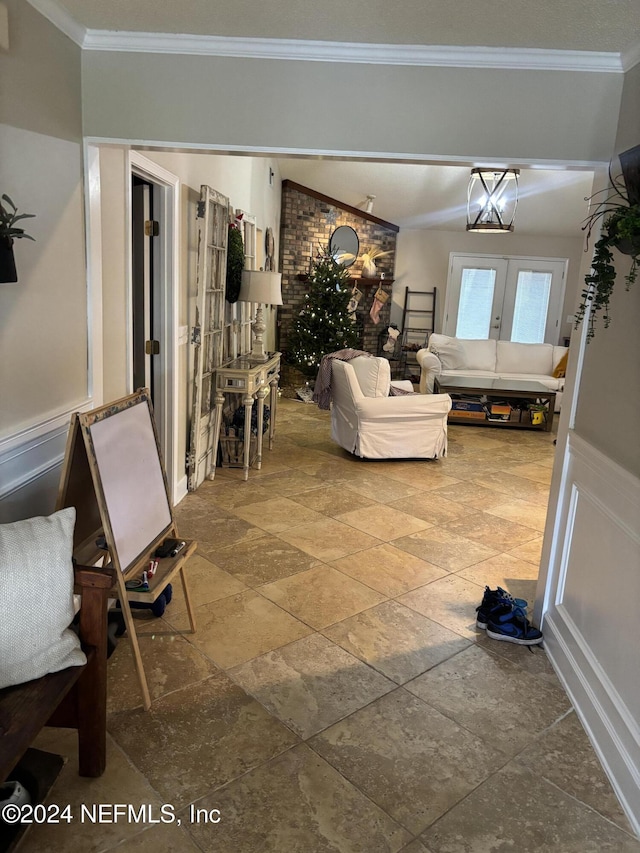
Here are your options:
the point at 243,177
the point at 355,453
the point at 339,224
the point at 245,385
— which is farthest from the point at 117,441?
the point at 339,224

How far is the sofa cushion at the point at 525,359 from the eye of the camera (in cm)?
780

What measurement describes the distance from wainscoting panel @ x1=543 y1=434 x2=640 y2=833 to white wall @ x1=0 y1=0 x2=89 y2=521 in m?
2.02

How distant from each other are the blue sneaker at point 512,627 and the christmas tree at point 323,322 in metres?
5.54

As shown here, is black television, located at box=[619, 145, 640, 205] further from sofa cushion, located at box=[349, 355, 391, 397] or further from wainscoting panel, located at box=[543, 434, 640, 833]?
sofa cushion, located at box=[349, 355, 391, 397]

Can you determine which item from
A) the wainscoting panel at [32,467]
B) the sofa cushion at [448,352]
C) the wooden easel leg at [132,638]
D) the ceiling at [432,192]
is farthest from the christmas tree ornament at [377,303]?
the wooden easel leg at [132,638]

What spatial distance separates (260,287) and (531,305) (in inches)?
206

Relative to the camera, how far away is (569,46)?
2242 millimetres

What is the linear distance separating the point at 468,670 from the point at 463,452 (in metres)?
3.72

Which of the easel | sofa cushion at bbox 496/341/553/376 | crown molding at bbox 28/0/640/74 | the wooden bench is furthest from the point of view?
sofa cushion at bbox 496/341/553/376

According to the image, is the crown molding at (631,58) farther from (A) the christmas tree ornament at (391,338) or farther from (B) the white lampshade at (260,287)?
(A) the christmas tree ornament at (391,338)

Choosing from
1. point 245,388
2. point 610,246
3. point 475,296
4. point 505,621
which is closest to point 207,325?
point 245,388

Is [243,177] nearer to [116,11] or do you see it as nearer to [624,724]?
[116,11]

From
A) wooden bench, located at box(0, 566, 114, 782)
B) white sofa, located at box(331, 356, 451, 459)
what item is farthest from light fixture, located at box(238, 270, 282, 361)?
wooden bench, located at box(0, 566, 114, 782)

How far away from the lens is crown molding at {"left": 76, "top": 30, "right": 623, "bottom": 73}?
2.31 meters
